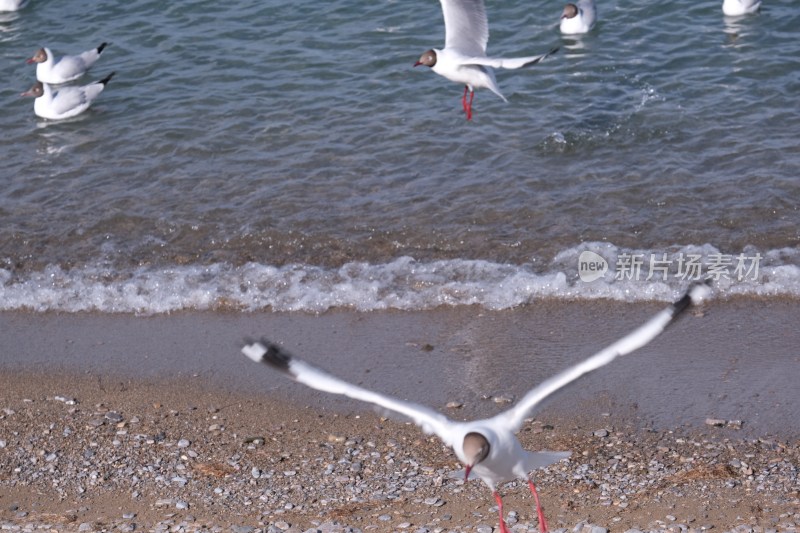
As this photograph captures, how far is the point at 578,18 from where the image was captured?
1414 centimetres

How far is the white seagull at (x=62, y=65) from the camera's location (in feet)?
46.9

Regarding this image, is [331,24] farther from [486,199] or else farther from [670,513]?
[670,513]

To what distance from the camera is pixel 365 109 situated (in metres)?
12.4

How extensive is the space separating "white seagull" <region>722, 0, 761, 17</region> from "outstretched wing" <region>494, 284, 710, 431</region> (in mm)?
9144

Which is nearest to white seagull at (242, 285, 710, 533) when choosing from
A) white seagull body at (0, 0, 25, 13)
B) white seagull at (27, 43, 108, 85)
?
white seagull at (27, 43, 108, 85)

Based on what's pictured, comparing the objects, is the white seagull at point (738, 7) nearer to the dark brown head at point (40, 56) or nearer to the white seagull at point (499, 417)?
the dark brown head at point (40, 56)

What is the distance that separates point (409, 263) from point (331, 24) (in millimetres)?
6445

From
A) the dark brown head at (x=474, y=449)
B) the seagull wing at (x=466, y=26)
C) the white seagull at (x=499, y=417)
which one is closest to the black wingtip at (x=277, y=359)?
the white seagull at (x=499, y=417)

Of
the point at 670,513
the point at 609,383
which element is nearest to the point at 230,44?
the point at 609,383

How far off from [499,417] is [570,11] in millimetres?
9461

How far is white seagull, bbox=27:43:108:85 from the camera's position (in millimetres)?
14297

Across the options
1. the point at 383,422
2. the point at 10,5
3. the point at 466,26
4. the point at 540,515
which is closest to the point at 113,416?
the point at 383,422

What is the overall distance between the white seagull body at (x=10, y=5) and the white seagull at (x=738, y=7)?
9.34 metres

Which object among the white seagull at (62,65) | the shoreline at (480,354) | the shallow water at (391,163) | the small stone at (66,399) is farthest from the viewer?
the white seagull at (62,65)
